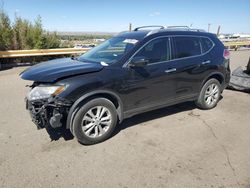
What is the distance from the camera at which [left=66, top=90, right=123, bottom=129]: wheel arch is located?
3443mm

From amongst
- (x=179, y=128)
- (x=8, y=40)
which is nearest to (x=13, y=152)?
(x=179, y=128)

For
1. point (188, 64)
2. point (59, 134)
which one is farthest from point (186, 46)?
point (59, 134)

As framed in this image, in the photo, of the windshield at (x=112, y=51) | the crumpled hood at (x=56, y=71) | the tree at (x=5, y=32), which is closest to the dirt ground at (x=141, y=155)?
the crumpled hood at (x=56, y=71)

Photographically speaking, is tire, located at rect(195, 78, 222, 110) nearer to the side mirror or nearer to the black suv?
the black suv

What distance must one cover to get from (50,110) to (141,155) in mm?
1565

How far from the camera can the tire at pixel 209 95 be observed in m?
5.13

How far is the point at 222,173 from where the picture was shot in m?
2.98

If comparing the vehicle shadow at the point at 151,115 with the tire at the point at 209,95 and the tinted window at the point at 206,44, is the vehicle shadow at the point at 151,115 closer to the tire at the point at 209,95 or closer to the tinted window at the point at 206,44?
the tire at the point at 209,95

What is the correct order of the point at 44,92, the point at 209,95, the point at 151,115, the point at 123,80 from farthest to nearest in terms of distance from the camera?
1. the point at 209,95
2. the point at 151,115
3. the point at 123,80
4. the point at 44,92

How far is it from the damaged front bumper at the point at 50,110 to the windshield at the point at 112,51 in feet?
3.64

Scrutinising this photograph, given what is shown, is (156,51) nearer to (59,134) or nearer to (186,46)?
(186,46)

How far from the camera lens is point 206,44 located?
502 cm

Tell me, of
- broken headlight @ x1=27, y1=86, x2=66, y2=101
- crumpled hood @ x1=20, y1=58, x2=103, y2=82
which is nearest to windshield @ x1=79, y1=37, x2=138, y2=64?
crumpled hood @ x1=20, y1=58, x2=103, y2=82

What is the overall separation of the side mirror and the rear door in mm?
869
